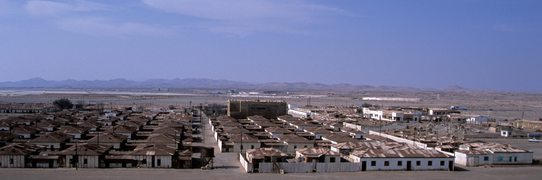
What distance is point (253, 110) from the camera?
6431 centimetres

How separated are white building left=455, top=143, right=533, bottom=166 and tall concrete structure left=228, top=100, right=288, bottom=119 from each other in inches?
1329

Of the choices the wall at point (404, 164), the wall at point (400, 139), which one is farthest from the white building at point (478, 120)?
the wall at point (404, 164)

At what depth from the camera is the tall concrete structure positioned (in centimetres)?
6400

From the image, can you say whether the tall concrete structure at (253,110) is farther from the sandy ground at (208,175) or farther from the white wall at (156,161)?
the sandy ground at (208,175)

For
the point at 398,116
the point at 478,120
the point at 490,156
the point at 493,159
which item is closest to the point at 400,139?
the point at 493,159

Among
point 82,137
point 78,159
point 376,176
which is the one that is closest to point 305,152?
point 376,176

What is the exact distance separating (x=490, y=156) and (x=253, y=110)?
3541 centimetres

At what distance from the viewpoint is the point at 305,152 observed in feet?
98.8

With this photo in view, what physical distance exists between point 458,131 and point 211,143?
76.1ft

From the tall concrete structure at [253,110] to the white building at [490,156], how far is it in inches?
1329

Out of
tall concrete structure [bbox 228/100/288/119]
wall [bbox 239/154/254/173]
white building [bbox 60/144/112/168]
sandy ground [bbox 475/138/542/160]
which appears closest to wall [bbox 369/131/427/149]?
sandy ground [bbox 475/138/542/160]

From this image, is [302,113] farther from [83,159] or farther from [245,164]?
[83,159]

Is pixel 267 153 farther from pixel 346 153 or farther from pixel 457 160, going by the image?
pixel 457 160

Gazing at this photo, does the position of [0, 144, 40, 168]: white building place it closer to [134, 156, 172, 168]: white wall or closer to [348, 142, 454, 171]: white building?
[134, 156, 172, 168]: white wall
